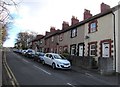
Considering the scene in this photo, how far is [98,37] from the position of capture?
27891mm

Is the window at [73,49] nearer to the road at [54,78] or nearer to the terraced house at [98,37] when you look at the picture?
the terraced house at [98,37]

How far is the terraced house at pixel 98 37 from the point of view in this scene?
78.1 feet

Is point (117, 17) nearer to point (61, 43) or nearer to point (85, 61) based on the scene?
point (85, 61)

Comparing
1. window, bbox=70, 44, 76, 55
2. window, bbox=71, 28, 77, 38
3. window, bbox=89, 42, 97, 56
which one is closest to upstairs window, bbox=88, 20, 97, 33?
window, bbox=89, 42, 97, 56

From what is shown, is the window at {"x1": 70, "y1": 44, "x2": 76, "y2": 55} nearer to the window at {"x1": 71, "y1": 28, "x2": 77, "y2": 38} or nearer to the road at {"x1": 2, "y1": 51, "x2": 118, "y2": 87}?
the window at {"x1": 71, "y1": 28, "x2": 77, "y2": 38}

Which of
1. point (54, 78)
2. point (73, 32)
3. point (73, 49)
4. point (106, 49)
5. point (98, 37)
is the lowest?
point (54, 78)

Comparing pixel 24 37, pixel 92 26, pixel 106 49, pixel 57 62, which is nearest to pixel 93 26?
pixel 92 26

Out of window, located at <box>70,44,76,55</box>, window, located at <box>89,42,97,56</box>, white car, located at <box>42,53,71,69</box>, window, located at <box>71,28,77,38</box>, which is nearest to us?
white car, located at <box>42,53,71,69</box>

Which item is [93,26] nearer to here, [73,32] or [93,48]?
[93,48]

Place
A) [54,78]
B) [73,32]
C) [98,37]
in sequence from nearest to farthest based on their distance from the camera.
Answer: [54,78]
[98,37]
[73,32]

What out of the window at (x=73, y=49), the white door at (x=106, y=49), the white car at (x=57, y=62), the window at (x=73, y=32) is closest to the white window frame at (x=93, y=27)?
the white door at (x=106, y=49)

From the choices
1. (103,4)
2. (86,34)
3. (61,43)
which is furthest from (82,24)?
(61,43)

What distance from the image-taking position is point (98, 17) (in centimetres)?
2802

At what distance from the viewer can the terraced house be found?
78.1ft
